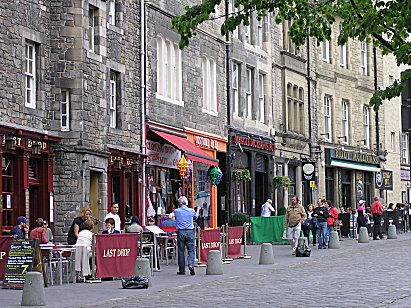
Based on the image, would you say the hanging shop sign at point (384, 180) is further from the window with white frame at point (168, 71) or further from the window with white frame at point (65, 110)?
the window with white frame at point (65, 110)

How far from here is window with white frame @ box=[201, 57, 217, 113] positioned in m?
42.9

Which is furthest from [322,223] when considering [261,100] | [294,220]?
[261,100]

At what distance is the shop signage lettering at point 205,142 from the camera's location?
41.2 meters

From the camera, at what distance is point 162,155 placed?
38562 mm

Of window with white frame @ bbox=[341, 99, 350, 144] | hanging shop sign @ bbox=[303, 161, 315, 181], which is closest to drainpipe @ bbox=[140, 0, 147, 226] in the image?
hanging shop sign @ bbox=[303, 161, 315, 181]

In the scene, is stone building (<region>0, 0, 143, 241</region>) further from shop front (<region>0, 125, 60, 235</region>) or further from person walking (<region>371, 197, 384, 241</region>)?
person walking (<region>371, 197, 384, 241</region>)

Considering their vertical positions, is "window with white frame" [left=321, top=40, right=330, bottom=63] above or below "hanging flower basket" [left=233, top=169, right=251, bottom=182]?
above

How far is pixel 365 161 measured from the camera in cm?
6022

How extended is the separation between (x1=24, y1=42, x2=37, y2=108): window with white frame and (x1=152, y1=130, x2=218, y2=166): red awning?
7.63 m

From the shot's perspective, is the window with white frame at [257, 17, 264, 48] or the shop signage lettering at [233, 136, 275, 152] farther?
the window with white frame at [257, 17, 264, 48]

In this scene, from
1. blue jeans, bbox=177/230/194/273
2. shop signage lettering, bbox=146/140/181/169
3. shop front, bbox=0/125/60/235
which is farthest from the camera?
shop signage lettering, bbox=146/140/181/169

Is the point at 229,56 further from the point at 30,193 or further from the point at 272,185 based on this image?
the point at 30,193

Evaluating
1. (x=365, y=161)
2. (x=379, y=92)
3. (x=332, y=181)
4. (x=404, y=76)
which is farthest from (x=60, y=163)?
(x=365, y=161)

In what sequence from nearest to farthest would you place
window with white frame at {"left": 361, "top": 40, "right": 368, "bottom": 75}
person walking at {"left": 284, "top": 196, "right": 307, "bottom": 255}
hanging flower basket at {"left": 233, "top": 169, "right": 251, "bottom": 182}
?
person walking at {"left": 284, "top": 196, "right": 307, "bottom": 255} → hanging flower basket at {"left": 233, "top": 169, "right": 251, "bottom": 182} → window with white frame at {"left": 361, "top": 40, "right": 368, "bottom": 75}
